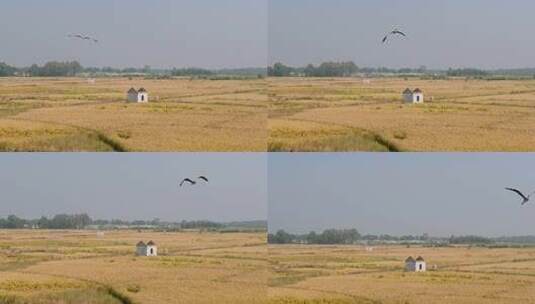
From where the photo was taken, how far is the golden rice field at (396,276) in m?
7.29

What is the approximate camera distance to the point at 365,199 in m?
7.43

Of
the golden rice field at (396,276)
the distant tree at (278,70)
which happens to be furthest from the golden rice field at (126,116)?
the golden rice field at (396,276)

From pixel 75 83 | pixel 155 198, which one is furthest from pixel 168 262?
A: pixel 75 83

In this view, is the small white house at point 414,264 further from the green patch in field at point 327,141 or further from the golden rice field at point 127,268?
the golden rice field at point 127,268

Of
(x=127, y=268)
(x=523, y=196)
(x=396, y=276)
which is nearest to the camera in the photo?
(x=523, y=196)

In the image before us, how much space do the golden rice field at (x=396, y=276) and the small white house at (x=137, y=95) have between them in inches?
62.1

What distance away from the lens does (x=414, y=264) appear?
746cm

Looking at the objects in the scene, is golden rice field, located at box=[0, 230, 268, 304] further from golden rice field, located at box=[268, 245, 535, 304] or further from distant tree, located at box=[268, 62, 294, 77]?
distant tree, located at box=[268, 62, 294, 77]

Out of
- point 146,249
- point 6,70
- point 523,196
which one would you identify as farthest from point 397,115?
point 6,70

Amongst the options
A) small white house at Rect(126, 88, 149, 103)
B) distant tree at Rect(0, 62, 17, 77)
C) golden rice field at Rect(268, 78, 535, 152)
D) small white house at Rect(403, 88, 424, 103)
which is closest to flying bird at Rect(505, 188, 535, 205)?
golden rice field at Rect(268, 78, 535, 152)

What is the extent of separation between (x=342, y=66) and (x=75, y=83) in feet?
6.94

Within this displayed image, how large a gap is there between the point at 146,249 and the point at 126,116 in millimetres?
A: 1087

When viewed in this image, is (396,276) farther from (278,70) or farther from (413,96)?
(278,70)

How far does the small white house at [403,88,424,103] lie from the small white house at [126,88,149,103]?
206cm
